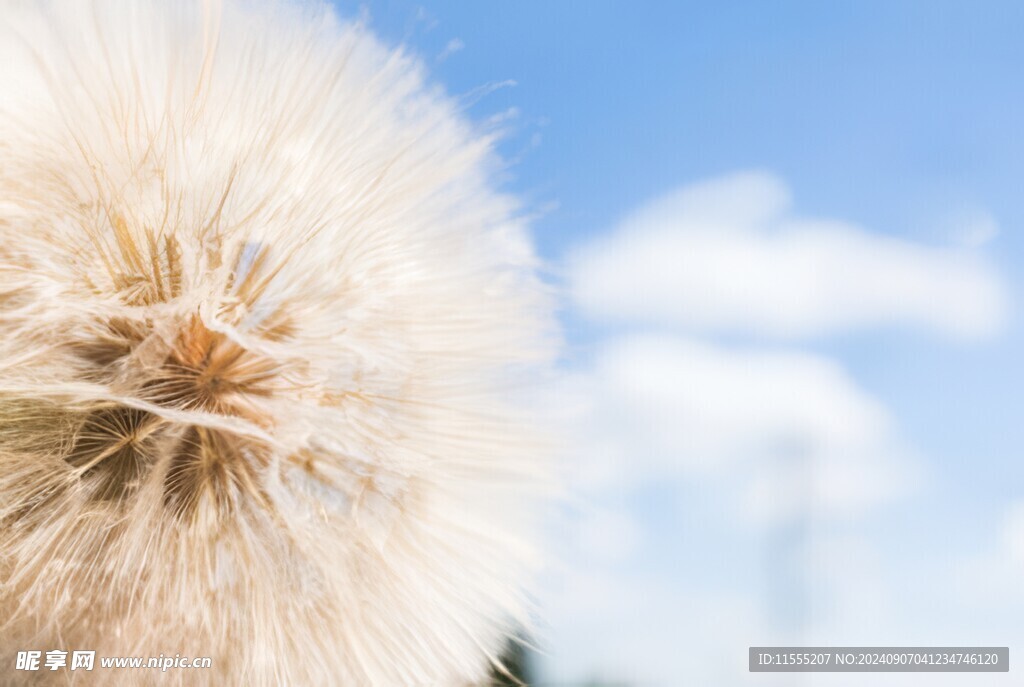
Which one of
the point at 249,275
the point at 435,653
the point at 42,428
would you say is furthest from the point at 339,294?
the point at 435,653

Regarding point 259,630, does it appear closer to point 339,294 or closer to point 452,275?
point 339,294

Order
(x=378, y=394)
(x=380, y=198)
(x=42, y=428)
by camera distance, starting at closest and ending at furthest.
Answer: (x=42, y=428)
(x=378, y=394)
(x=380, y=198)

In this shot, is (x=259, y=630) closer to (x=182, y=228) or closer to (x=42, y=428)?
(x=42, y=428)

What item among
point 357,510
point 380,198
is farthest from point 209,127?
point 357,510

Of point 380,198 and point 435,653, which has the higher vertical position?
point 380,198

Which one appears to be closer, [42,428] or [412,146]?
[42,428]

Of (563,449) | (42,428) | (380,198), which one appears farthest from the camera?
(563,449)

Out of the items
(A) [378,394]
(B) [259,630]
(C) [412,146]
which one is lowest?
(B) [259,630]
